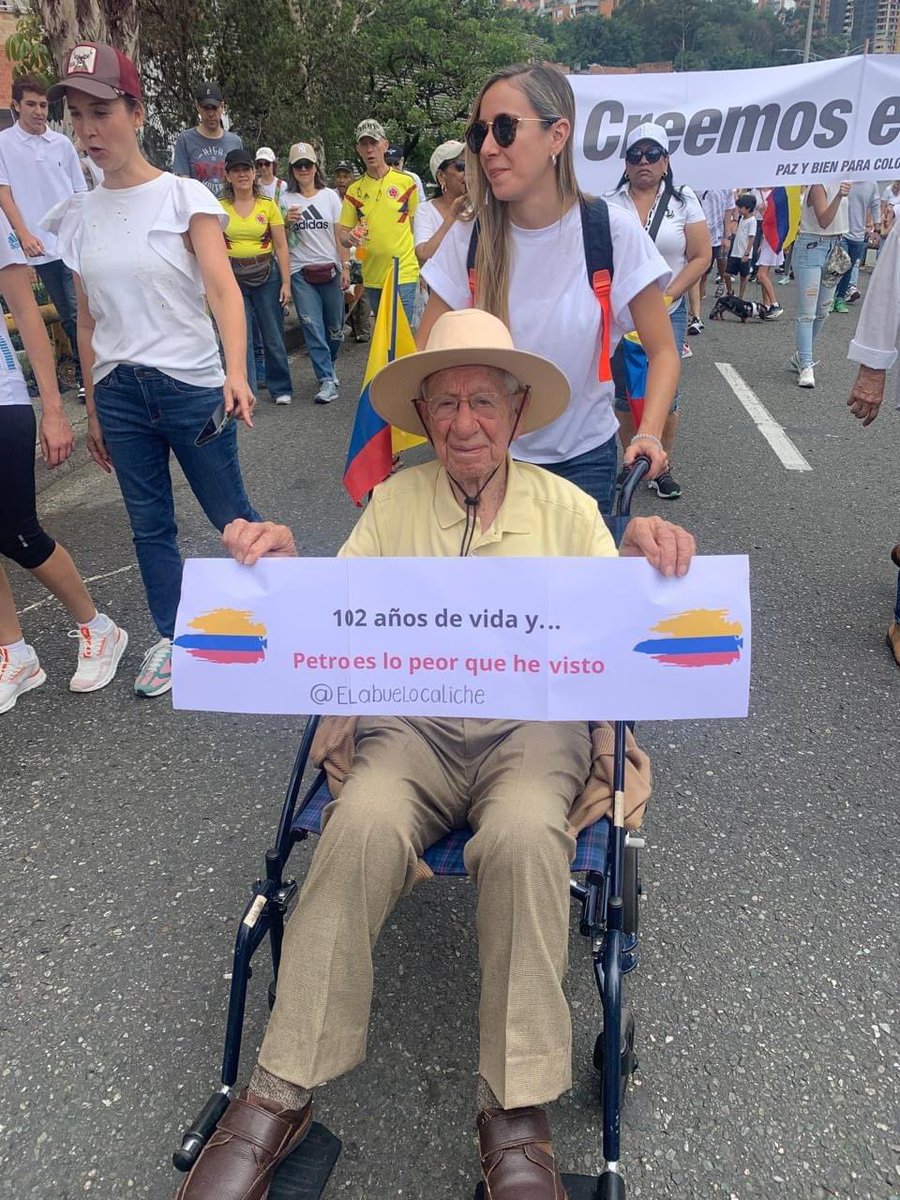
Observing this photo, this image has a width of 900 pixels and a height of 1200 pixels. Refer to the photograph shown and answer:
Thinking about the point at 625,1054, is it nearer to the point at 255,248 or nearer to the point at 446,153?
the point at 446,153

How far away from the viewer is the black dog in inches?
436

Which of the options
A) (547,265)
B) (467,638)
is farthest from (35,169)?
(467,638)

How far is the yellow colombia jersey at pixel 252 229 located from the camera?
650cm

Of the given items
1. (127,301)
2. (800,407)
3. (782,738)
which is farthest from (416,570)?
(800,407)

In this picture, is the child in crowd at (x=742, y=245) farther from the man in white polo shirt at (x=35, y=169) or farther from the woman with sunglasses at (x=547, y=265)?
the woman with sunglasses at (x=547, y=265)

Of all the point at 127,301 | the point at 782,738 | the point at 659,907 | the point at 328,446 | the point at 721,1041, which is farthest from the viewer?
the point at 328,446

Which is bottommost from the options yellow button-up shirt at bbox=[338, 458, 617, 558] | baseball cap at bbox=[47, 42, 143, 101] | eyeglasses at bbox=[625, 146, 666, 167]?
yellow button-up shirt at bbox=[338, 458, 617, 558]

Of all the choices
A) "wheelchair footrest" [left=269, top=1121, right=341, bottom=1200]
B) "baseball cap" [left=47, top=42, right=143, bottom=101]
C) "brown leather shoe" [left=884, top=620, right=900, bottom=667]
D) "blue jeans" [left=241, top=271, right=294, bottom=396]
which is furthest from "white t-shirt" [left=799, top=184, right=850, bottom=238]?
"wheelchair footrest" [left=269, top=1121, right=341, bottom=1200]

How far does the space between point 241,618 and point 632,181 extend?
350 cm

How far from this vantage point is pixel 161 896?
2467 mm

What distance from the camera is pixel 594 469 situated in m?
2.50

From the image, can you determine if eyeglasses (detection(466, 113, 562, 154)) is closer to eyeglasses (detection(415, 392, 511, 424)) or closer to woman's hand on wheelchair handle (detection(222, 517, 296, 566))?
eyeglasses (detection(415, 392, 511, 424))

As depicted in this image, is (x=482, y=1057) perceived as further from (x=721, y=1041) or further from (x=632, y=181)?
(x=632, y=181)

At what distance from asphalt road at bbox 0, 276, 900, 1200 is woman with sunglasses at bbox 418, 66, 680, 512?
47.7 inches
